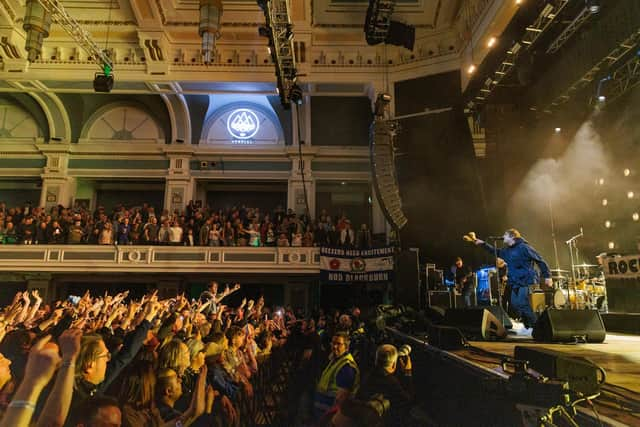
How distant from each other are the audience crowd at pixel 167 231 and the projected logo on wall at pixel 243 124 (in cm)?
364

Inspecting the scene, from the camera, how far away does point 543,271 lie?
5309 mm

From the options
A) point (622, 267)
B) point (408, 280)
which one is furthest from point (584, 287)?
point (408, 280)

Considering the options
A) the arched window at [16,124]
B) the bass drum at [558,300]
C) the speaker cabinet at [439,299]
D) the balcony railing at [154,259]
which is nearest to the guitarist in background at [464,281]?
the speaker cabinet at [439,299]

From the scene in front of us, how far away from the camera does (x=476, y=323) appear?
4.60 meters

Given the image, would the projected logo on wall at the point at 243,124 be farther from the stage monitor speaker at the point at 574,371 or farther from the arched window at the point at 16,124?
the stage monitor speaker at the point at 574,371

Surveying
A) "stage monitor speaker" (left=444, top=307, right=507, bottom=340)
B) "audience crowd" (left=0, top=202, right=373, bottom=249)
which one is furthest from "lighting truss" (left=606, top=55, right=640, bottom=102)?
"audience crowd" (left=0, top=202, right=373, bottom=249)

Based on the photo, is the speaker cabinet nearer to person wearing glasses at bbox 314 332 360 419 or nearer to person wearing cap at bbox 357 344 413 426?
person wearing cap at bbox 357 344 413 426

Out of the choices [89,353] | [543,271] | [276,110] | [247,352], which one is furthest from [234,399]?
[276,110]

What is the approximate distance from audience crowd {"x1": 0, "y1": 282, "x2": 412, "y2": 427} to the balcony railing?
691cm

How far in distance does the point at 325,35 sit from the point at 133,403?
1216 centimetres

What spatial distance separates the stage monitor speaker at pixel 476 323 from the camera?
15.0 ft

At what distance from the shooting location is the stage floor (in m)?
1.98

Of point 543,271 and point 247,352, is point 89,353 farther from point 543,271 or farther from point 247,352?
point 543,271

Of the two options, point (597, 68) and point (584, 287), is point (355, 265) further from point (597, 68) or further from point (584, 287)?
point (597, 68)
